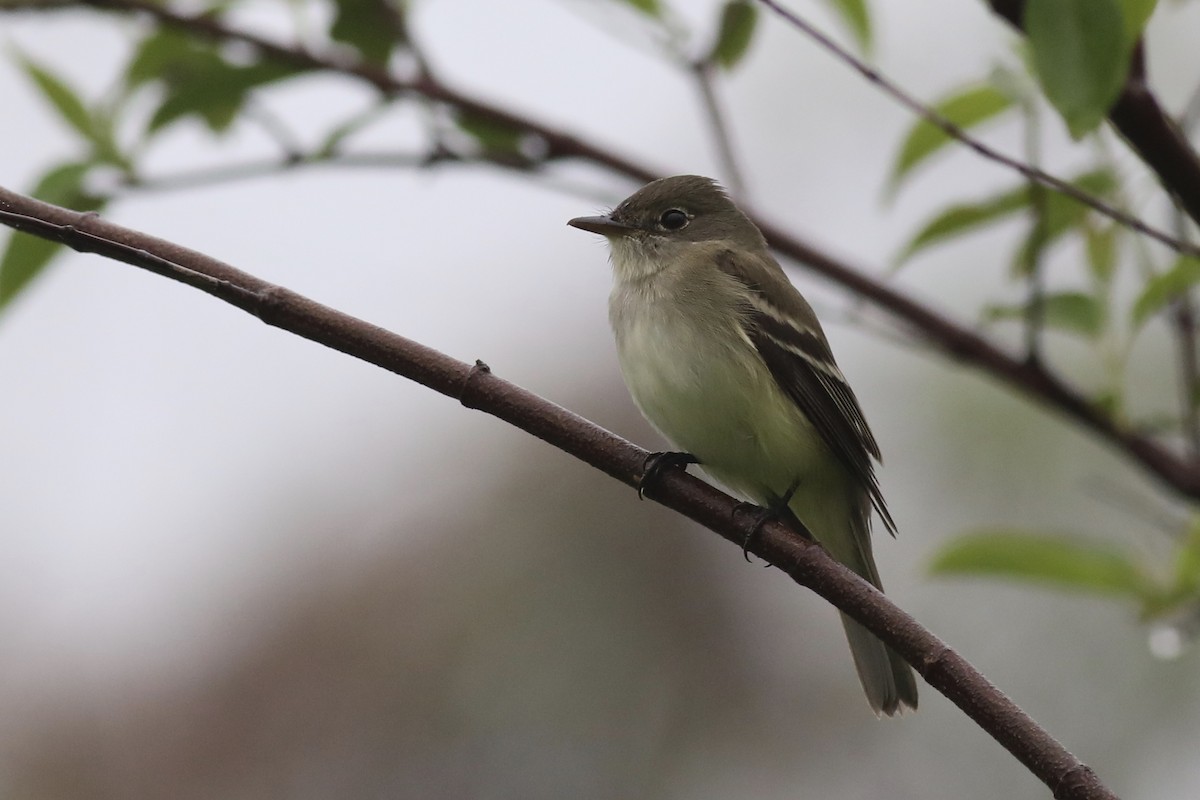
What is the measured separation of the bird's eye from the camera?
464 centimetres

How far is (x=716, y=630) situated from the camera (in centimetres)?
835

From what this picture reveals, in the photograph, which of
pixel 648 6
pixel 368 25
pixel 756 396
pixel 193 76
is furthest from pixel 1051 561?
pixel 193 76

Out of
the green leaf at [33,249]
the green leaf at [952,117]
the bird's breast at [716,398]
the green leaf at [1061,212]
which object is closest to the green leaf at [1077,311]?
the green leaf at [1061,212]

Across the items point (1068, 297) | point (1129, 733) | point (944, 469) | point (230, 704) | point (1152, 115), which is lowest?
point (230, 704)

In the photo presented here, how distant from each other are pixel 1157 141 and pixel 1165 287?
68 cm

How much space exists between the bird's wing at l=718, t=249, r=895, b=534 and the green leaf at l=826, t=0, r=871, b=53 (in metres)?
0.94

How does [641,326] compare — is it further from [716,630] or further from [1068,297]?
[716,630]

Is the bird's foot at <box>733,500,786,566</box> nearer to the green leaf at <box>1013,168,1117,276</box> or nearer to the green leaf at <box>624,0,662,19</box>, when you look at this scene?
the green leaf at <box>1013,168,1117,276</box>

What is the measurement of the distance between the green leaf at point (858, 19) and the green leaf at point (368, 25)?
1.19 metres

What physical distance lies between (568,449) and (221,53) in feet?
6.26

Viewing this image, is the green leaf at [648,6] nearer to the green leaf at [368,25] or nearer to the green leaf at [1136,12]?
the green leaf at [368,25]

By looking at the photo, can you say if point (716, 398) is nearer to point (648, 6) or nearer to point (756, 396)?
point (756, 396)

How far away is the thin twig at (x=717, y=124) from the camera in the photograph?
3.50m

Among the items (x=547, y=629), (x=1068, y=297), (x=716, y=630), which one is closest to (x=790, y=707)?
(x=716, y=630)
